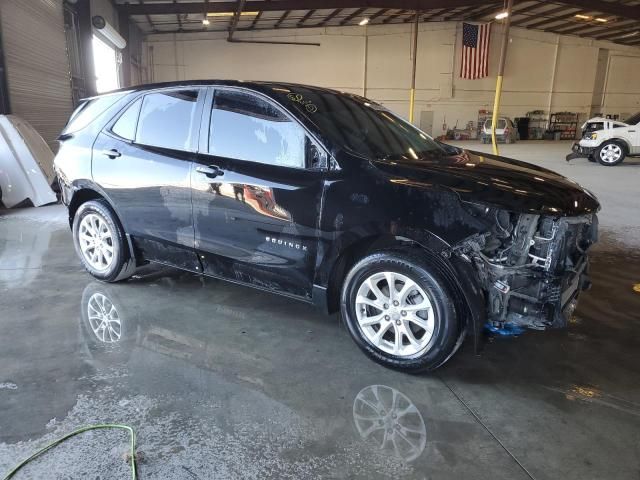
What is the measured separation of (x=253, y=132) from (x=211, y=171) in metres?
0.37

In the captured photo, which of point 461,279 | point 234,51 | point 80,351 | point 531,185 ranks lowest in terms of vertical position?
point 80,351

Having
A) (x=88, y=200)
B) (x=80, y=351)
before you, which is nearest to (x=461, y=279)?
(x=80, y=351)

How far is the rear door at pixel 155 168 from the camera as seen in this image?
10.8 ft

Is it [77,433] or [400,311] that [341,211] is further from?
[77,433]

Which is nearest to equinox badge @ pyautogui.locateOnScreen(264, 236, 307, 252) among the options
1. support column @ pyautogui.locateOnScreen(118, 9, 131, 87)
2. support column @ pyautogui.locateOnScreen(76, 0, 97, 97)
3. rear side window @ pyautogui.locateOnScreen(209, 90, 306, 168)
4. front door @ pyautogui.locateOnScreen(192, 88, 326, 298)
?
front door @ pyautogui.locateOnScreen(192, 88, 326, 298)

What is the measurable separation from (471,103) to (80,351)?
26.3 m

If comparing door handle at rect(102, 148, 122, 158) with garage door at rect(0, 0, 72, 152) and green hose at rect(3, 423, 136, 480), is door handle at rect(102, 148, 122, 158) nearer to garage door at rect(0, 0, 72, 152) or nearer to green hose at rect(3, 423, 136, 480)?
green hose at rect(3, 423, 136, 480)

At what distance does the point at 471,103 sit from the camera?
25.9m

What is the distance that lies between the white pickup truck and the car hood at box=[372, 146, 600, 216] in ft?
38.9

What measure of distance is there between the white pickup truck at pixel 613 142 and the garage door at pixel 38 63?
43.9 ft

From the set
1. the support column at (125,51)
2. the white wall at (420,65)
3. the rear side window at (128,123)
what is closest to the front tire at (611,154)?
the rear side window at (128,123)

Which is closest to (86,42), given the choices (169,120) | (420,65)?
(169,120)

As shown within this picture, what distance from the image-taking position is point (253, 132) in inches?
120

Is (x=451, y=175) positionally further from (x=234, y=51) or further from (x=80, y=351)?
(x=234, y=51)
